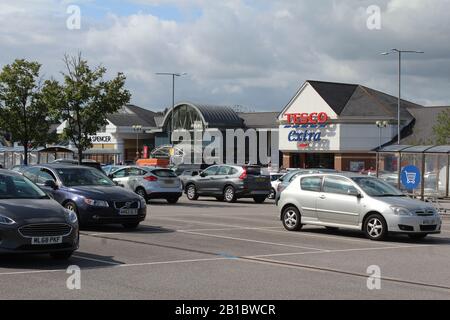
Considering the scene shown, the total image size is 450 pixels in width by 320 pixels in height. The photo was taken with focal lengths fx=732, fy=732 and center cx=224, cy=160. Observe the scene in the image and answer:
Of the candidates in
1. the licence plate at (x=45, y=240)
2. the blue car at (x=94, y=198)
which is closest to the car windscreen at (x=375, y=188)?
the blue car at (x=94, y=198)

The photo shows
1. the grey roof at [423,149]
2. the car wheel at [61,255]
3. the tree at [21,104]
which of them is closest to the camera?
the car wheel at [61,255]

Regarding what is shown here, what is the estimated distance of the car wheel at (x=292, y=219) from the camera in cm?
1720

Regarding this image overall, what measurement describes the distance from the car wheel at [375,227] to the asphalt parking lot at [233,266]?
0.24 metres

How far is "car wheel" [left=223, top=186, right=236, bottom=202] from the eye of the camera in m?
30.0

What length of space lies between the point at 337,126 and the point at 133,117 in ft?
119

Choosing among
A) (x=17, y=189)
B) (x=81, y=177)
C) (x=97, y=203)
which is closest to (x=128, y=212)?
(x=97, y=203)

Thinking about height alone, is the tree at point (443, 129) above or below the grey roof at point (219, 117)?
below

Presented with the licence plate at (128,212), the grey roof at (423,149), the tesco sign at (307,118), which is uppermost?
the tesco sign at (307,118)

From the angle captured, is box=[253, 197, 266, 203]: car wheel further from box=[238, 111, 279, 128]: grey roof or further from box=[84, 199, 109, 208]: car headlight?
box=[238, 111, 279, 128]: grey roof

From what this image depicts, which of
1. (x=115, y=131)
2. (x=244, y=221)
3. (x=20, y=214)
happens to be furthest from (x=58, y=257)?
(x=115, y=131)

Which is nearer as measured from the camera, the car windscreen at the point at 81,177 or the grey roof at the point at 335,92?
the car windscreen at the point at 81,177

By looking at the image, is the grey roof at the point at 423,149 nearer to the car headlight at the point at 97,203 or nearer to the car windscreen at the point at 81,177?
the car windscreen at the point at 81,177

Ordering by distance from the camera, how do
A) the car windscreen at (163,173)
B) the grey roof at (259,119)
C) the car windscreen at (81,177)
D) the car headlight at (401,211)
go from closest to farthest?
the car headlight at (401,211)
the car windscreen at (81,177)
the car windscreen at (163,173)
the grey roof at (259,119)

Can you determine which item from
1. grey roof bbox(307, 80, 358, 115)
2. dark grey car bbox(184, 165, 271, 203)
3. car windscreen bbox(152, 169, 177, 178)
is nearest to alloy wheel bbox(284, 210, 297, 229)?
car windscreen bbox(152, 169, 177, 178)
